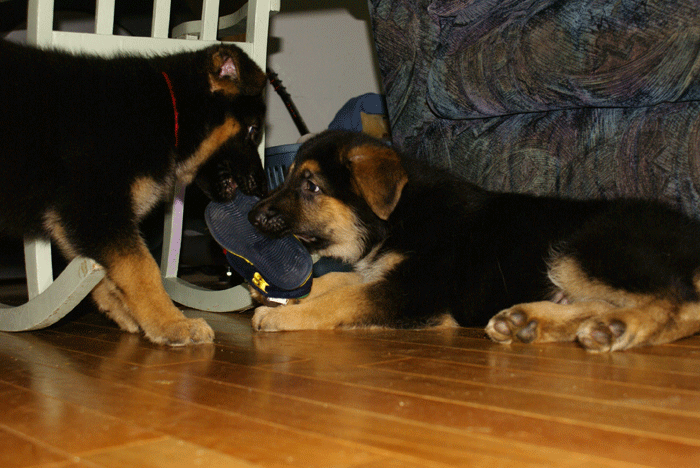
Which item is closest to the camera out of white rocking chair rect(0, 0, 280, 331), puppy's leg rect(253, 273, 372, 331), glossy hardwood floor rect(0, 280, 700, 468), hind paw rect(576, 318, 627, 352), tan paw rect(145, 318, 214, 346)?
glossy hardwood floor rect(0, 280, 700, 468)

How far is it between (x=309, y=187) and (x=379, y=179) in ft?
1.30

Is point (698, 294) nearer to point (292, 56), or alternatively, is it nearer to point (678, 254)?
point (678, 254)

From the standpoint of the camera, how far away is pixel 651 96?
8.02ft

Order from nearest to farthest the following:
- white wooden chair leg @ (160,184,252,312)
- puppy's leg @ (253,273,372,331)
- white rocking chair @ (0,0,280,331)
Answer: white rocking chair @ (0,0,280,331) → puppy's leg @ (253,273,372,331) → white wooden chair leg @ (160,184,252,312)

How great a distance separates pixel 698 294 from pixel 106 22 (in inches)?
106

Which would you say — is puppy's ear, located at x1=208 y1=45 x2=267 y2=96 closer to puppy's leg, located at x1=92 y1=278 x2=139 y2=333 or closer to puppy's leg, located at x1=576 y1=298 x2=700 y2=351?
puppy's leg, located at x1=92 y1=278 x2=139 y2=333

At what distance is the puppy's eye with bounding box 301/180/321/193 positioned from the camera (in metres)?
2.70

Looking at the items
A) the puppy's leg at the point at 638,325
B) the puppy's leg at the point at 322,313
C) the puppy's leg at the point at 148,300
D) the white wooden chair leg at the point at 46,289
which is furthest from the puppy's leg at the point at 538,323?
the white wooden chair leg at the point at 46,289

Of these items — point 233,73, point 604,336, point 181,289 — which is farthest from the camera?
point 181,289

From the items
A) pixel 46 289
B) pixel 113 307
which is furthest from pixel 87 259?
pixel 113 307

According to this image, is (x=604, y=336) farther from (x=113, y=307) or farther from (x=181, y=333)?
(x=113, y=307)

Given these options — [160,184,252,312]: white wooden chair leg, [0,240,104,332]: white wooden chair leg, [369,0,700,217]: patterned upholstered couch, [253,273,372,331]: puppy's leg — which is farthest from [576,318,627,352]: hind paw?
[0,240,104,332]: white wooden chair leg

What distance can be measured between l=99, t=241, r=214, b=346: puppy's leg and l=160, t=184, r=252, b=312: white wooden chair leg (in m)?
0.80

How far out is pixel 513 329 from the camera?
2.21 meters
